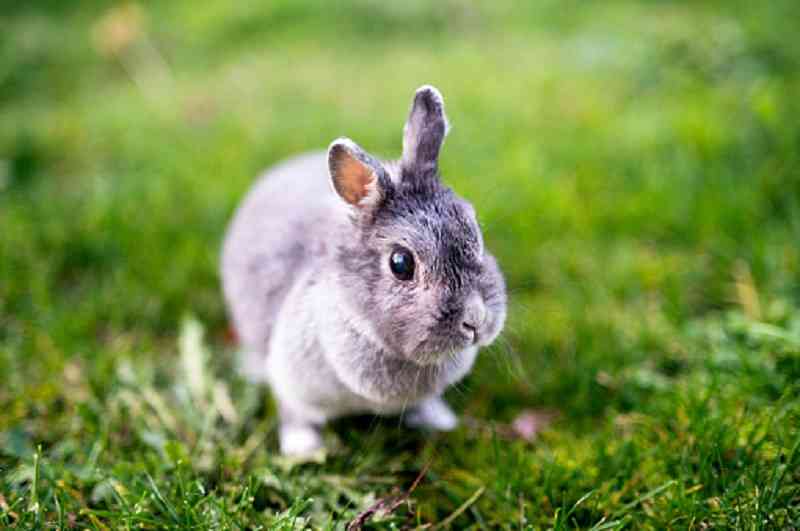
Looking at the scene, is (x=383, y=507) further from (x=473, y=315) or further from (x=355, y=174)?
(x=355, y=174)

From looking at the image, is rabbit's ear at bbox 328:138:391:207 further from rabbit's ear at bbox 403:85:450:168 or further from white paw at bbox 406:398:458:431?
white paw at bbox 406:398:458:431

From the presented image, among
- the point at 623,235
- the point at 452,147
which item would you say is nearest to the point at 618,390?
the point at 623,235

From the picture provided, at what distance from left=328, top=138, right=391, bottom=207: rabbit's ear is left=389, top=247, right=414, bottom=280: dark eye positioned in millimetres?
254

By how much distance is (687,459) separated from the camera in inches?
107

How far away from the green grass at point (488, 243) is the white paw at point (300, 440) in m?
0.10

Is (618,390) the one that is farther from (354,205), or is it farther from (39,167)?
(39,167)

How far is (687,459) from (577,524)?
1.82 ft

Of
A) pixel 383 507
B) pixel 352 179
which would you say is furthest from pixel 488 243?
pixel 383 507

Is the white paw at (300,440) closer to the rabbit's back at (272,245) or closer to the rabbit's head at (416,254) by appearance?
the rabbit's back at (272,245)

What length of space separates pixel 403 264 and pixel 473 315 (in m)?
0.35

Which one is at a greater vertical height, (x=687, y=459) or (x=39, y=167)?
(x=39, y=167)

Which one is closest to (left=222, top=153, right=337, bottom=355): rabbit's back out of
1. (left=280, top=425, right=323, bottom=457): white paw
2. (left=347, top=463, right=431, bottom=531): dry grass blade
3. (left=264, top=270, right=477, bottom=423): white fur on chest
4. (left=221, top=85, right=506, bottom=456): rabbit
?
(left=221, top=85, right=506, bottom=456): rabbit

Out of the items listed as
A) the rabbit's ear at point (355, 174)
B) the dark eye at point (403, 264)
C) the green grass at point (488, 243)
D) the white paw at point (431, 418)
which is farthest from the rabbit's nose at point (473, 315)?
the white paw at point (431, 418)

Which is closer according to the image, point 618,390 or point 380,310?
point 380,310
